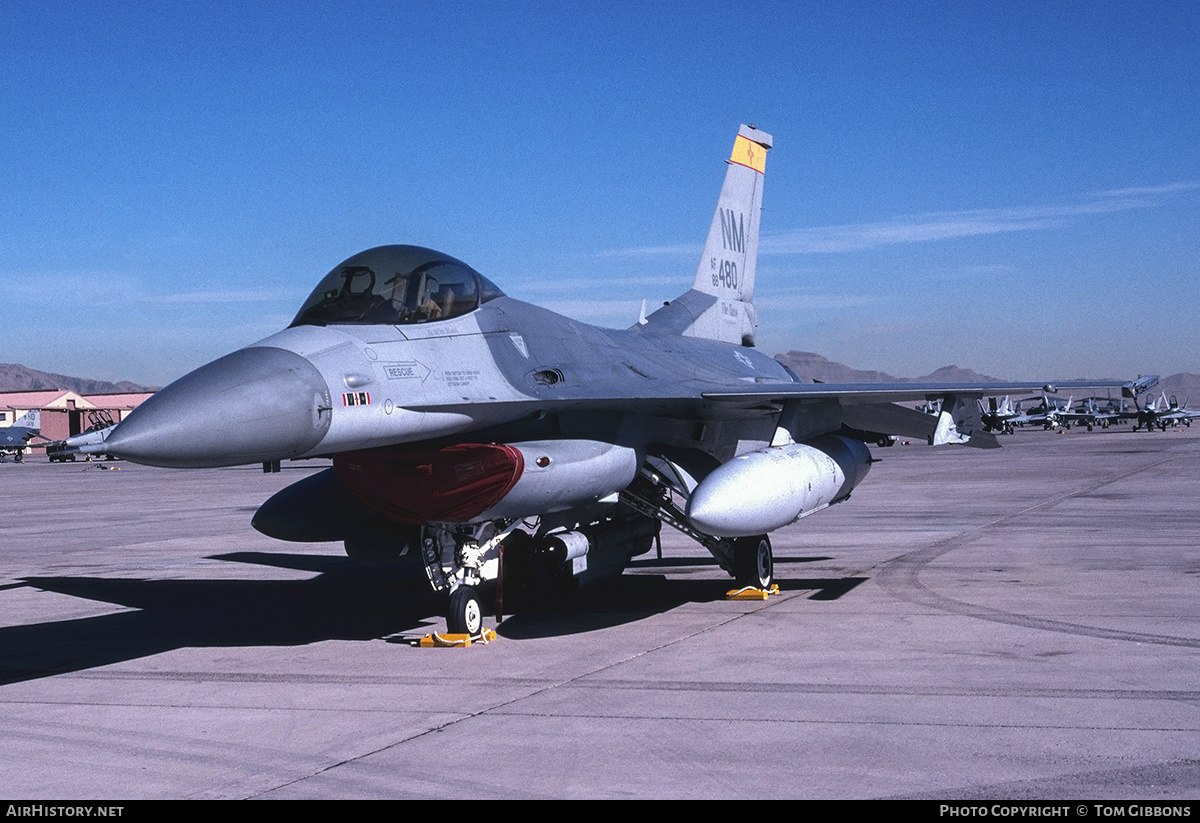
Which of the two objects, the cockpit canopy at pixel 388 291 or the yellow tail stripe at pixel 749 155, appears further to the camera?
the yellow tail stripe at pixel 749 155

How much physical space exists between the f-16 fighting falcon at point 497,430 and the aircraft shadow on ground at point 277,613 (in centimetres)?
52

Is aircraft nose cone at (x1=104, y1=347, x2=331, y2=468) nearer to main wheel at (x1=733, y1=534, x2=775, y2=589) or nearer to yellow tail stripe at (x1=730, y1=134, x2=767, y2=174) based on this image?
main wheel at (x1=733, y1=534, x2=775, y2=589)

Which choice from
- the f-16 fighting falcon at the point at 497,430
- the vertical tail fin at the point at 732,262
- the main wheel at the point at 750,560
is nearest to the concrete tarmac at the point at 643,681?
the main wheel at the point at 750,560

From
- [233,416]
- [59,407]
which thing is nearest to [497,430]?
[233,416]

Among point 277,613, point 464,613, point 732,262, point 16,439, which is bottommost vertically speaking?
point 277,613

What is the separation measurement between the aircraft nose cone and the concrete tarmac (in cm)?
155

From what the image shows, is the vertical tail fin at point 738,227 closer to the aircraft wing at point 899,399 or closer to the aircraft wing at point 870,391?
the aircraft wing at point 899,399

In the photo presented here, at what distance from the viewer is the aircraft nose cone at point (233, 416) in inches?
268

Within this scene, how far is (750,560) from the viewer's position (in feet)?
38.9

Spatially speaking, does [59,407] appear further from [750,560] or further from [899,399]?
[899,399]

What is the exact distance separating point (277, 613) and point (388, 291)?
13.8ft

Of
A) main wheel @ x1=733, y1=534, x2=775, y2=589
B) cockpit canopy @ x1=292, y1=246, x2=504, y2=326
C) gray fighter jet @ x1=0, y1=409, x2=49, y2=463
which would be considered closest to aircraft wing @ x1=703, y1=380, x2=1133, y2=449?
main wheel @ x1=733, y1=534, x2=775, y2=589

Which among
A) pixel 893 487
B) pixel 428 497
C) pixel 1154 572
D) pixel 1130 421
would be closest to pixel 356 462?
pixel 428 497
